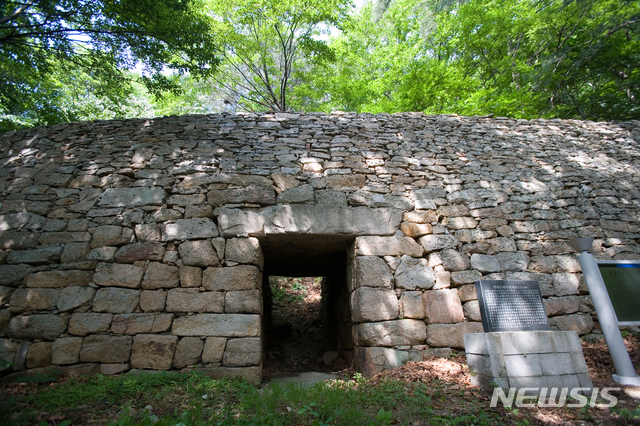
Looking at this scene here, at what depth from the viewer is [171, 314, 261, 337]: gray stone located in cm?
376

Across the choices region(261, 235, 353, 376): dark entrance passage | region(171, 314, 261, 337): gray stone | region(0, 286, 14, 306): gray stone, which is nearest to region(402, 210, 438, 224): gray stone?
region(261, 235, 353, 376): dark entrance passage

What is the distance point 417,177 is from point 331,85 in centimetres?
824

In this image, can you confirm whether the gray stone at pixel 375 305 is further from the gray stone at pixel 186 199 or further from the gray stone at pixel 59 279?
the gray stone at pixel 59 279

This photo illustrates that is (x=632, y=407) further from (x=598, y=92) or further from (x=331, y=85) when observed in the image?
(x=331, y=85)

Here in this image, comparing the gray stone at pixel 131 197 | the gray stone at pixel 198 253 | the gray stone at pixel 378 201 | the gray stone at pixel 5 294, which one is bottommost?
the gray stone at pixel 5 294

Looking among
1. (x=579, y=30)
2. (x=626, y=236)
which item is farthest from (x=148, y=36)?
(x=579, y=30)

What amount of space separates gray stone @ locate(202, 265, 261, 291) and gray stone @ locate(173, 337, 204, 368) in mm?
608

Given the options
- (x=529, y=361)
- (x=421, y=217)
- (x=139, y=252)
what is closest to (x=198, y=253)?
(x=139, y=252)

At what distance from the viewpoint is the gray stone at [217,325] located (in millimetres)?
3762

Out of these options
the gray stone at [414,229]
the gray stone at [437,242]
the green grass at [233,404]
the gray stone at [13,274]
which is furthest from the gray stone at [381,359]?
the gray stone at [13,274]

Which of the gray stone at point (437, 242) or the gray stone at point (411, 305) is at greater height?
the gray stone at point (437, 242)

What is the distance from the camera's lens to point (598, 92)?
9.91m

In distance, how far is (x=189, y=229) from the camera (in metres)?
4.21

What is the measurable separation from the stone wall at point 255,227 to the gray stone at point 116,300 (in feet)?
0.06
